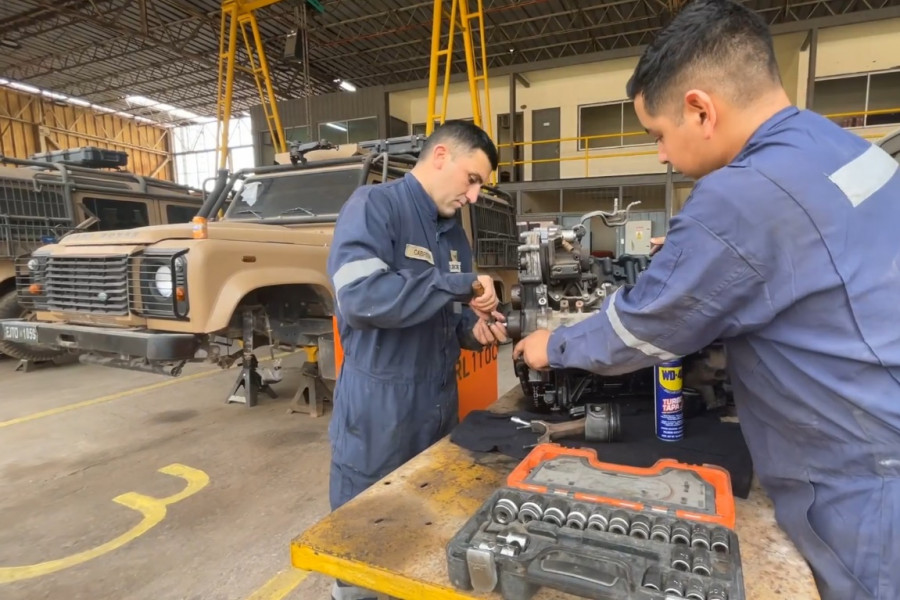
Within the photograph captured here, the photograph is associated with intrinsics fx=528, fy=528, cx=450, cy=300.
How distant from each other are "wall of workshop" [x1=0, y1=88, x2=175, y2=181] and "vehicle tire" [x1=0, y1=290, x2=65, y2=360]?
15.9 metres

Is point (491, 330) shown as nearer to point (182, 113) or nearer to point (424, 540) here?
point (424, 540)

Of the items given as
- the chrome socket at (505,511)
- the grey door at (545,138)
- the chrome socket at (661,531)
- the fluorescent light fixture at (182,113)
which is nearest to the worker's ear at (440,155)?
the chrome socket at (505,511)

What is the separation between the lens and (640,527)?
0.90 metres

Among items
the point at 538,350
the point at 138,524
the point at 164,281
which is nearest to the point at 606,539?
the point at 538,350

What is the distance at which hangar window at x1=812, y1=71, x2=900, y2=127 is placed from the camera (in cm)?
1110

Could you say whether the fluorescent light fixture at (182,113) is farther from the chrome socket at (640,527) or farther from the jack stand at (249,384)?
the chrome socket at (640,527)

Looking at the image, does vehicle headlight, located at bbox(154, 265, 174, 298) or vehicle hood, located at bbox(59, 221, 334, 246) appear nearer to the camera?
vehicle headlight, located at bbox(154, 265, 174, 298)

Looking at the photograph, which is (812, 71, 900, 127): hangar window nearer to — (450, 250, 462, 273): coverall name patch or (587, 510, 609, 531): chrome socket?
(450, 250, 462, 273): coverall name patch

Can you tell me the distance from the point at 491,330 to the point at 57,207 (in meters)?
6.20

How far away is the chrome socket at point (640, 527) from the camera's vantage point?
0.89 meters

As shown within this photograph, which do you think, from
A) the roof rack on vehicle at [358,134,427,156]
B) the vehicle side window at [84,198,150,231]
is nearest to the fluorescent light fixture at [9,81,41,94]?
the vehicle side window at [84,198,150,231]

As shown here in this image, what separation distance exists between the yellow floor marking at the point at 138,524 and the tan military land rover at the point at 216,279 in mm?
648

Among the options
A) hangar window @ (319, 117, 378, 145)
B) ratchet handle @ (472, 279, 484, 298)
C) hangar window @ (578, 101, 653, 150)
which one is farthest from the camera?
hangar window @ (319, 117, 378, 145)

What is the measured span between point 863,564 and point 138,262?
346 cm
